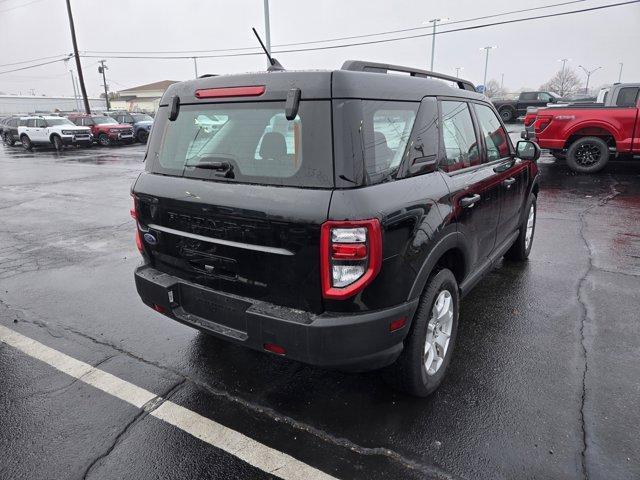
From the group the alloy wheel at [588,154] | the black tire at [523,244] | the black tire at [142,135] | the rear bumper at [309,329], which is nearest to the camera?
the rear bumper at [309,329]

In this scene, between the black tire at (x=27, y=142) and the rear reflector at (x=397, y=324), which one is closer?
the rear reflector at (x=397, y=324)

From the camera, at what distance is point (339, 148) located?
217 cm

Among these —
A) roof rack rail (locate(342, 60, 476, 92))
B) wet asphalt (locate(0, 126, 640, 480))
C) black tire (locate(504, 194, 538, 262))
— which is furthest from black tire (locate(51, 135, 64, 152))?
roof rack rail (locate(342, 60, 476, 92))

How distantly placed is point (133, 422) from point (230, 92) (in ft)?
6.61

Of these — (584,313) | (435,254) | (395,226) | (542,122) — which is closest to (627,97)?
(542,122)

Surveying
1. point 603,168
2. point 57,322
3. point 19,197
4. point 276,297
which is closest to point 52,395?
point 57,322

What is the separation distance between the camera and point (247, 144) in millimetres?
2492

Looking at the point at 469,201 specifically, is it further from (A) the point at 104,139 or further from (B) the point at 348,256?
(A) the point at 104,139

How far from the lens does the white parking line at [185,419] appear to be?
229cm

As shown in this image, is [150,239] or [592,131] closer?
[150,239]

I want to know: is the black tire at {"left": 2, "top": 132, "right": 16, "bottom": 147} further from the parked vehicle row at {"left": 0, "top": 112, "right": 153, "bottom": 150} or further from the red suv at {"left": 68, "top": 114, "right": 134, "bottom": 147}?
the red suv at {"left": 68, "top": 114, "right": 134, "bottom": 147}

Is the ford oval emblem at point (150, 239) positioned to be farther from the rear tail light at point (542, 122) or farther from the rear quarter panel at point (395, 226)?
the rear tail light at point (542, 122)

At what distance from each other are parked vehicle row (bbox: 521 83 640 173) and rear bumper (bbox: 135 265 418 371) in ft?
30.2

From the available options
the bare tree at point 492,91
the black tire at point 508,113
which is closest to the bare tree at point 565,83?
the bare tree at point 492,91
